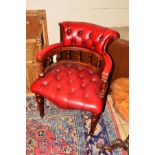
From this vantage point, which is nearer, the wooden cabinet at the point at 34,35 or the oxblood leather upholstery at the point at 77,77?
the oxblood leather upholstery at the point at 77,77

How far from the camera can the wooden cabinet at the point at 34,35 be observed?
258cm

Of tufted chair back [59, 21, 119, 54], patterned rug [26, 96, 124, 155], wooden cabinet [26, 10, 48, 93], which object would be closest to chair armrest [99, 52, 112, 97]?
tufted chair back [59, 21, 119, 54]

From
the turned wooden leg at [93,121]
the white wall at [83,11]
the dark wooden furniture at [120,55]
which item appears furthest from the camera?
the white wall at [83,11]

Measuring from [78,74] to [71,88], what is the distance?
23cm

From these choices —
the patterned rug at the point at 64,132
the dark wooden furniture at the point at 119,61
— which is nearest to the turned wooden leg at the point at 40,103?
the patterned rug at the point at 64,132

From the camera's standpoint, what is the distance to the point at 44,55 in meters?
2.21

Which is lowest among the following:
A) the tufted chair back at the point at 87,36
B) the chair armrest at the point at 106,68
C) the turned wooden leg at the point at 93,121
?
the turned wooden leg at the point at 93,121

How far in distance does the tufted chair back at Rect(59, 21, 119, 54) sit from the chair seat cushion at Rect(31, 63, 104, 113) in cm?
29

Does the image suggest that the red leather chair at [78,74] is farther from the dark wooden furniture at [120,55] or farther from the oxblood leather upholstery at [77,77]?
the dark wooden furniture at [120,55]

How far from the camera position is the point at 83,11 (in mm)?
2910
